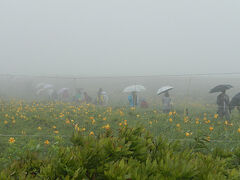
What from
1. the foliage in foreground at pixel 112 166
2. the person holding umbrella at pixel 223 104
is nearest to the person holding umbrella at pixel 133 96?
the person holding umbrella at pixel 223 104

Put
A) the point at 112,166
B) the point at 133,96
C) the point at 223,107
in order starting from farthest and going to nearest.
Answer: the point at 133,96 < the point at 223,107 < the point at 112,166

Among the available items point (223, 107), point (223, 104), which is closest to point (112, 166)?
point (223, 107)

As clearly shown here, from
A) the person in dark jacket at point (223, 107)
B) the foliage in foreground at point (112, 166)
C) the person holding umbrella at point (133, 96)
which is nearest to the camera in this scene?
the foliage in foreground at point (112, 166)

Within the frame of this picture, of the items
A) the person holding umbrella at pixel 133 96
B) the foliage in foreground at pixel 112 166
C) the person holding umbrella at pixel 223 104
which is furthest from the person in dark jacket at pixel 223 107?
the foliage in foreground at pixel 112 166

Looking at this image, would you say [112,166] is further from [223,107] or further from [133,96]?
[133,96]

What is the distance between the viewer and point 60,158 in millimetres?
1887

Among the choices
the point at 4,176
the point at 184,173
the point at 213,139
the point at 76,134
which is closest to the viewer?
the point at 4,176

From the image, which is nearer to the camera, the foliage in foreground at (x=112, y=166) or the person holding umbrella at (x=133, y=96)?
the foliage in foreground at (x=112, y=166)

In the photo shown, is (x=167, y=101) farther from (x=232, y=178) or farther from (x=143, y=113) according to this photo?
(x=232, y=178)

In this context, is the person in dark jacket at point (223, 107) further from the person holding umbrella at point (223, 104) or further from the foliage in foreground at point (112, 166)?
the foliage in foreground at point (112, 166)

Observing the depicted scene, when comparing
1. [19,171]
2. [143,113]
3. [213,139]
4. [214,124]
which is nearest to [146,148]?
[19,171]

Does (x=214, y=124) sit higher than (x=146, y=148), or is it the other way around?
(x=146, y=148)

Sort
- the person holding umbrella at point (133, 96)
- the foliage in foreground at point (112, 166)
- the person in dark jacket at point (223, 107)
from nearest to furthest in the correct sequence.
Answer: the foliage in foreground at point (112, 166) → the person in dark jacket at point (223, 107) → the person holding umbrella at point (133, 96)

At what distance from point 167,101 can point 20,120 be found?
557cm
